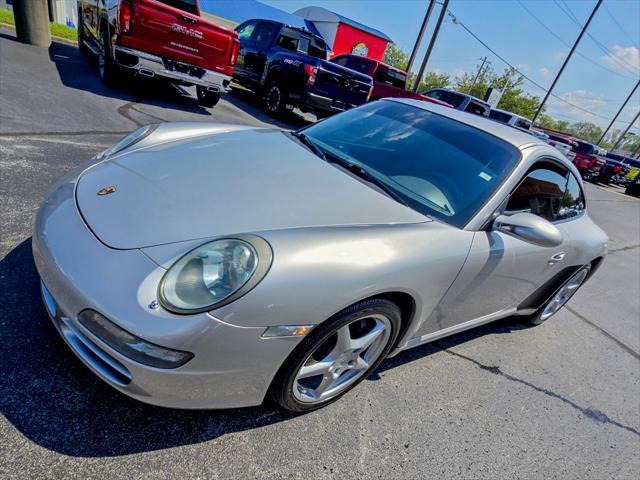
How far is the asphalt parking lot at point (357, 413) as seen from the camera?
4.92ft

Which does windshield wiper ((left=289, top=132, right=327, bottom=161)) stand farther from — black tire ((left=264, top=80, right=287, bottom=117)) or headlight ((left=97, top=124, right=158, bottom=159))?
black tire ((left=264, top=80, right=287, bottom=117))

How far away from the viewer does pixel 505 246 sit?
2152mm

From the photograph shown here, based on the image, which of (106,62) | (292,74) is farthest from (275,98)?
(106,62)

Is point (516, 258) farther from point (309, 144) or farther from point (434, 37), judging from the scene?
point (434, 37)

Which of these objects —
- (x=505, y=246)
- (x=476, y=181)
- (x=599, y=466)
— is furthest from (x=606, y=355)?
(x=476, y=181)

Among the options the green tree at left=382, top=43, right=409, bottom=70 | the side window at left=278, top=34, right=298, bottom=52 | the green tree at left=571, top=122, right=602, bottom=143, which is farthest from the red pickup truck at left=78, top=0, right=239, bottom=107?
the green tree at left=571, top=122, right=602, bottom=143

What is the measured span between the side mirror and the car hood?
1.77ft

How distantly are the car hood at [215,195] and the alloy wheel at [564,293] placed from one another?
2169 millimetres

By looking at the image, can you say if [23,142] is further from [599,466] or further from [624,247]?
[624,247]

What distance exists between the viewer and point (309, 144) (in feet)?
8.48

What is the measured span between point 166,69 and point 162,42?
40 cm

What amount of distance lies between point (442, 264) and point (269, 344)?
37.1 inches

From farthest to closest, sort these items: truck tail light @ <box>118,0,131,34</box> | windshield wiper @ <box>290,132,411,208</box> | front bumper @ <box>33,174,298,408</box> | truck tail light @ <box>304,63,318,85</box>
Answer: truck tail light @ <box>304,63,318,85</box> < truck tail light @ <box>118,0,131,34</box> < windshield wiper @ <box>290,132,411,208</box> < front bumper @ <box>33,174,298,408</box>

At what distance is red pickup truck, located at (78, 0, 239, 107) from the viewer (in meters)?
5.68
